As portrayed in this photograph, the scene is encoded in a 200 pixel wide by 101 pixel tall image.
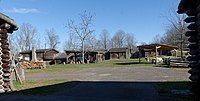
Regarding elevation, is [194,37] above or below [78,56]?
above

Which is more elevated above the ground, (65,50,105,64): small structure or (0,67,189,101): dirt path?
(65,50,105,64): small structure

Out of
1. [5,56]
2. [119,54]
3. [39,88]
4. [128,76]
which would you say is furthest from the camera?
[119,54]

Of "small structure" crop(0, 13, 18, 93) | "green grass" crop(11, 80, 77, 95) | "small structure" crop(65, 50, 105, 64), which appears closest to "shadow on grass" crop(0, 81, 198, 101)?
"green grass" crop(11, 80, 77, 95)

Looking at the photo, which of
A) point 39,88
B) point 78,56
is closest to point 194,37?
point 39,88

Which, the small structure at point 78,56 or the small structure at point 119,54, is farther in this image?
the small structure at point 119,54

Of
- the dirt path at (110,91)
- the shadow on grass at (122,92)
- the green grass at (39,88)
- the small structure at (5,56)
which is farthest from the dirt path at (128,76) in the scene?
the small structure at (5,56)

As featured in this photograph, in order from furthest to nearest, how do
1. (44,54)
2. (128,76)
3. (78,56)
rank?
1. (44,54)
2. (78,56)
3. (128,76)

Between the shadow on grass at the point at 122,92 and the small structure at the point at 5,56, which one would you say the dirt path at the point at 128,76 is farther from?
the small structure at the point at 5,56

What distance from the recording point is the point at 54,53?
7912 cm

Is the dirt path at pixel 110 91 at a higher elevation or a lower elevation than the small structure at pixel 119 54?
lower

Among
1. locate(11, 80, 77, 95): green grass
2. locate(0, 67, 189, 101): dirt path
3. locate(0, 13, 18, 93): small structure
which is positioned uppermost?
locate(0, 13, 18, 93): small structure

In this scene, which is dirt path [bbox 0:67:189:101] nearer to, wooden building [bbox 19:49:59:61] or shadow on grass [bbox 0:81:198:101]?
shadow on grass [bbox 0:81:198:101]

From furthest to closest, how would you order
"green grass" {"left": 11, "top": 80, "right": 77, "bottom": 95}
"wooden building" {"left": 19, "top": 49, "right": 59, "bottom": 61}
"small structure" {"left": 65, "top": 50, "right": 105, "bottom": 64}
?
"wooden building" {"left": 19, "top": 49, "right": 59, "bottom": 61}, "small structure" {"left": 65, "top": 50, "right": 105, "bottom": 64}, "green grass" {"left": 11, "top": 80, "right": 77, "bottom": 95}

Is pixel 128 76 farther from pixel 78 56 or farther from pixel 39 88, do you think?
pixel 78 56
